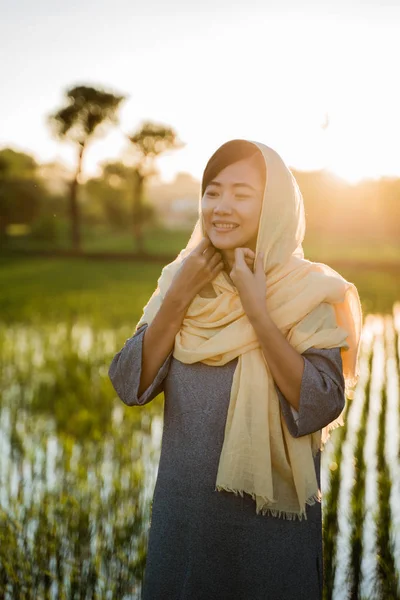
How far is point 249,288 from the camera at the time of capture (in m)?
1.45

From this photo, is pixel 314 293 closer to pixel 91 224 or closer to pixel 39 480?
pixel 39 480

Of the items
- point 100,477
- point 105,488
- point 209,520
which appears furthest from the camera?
point 105,488

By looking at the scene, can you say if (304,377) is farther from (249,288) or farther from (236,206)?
(236,206)

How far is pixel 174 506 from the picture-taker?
5.11 feet

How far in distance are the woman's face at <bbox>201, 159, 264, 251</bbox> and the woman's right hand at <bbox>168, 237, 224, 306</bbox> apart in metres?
0.03

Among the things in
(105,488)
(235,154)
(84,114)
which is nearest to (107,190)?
(84,114)

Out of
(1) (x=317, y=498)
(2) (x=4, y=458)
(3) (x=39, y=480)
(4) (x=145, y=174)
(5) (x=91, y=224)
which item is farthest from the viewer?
(5) (x=91, y=224)

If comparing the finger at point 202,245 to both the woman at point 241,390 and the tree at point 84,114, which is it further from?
the tree at point 84,114

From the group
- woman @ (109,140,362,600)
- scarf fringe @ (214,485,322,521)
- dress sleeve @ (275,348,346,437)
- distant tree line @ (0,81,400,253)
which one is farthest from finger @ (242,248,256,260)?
distant tree line @ (0,81,400,253)

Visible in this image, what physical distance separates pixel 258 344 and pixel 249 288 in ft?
0.46

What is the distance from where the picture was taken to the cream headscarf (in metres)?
1.49

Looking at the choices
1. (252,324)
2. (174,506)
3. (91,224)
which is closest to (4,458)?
(174,506)

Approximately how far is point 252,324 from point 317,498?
1.35 ft

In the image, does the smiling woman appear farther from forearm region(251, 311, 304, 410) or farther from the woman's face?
forearm region(251, 311, 304, 410)
